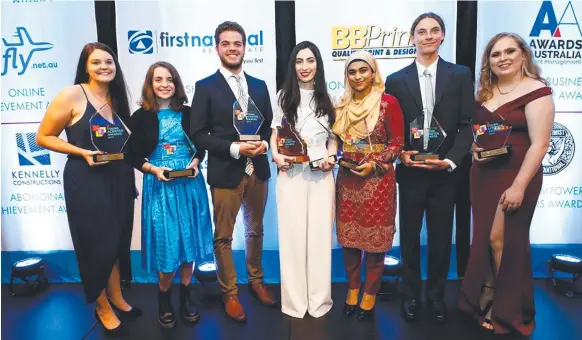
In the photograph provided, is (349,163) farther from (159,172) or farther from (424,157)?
(159,172)

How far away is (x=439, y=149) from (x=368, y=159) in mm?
507

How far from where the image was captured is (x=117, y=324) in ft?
8.27

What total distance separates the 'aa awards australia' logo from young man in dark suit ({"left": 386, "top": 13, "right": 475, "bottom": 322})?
4.38 feet

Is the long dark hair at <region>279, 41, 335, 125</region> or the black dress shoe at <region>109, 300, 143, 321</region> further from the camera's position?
the black dress shoe at <region>109, 300, 143, 321</region>

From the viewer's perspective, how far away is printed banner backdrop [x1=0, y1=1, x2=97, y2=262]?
10.5 feet

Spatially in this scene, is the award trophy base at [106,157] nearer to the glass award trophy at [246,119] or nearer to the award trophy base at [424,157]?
the glass award trophy at [246,119]

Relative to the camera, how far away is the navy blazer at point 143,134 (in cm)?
235

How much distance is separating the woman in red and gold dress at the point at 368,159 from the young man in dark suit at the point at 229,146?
21.9 inches

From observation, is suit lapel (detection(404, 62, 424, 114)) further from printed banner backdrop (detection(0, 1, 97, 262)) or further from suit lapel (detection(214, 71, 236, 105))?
printed banner backdrop (detection(0, 1, 97, 262))

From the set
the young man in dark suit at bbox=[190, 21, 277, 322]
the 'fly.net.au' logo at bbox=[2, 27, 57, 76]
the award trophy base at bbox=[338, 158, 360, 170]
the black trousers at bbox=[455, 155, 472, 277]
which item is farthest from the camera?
the black trousers at bbox=[455, 155, 472, 277]

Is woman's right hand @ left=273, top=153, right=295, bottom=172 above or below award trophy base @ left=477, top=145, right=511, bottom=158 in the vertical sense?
below

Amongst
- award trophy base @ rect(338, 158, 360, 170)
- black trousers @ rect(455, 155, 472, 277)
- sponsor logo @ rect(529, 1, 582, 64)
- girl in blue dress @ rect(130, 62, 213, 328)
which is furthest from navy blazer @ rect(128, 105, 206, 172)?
sponsor logo @ rect(529, 1, 582, 64)

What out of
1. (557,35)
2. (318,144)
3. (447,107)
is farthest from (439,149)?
(557,35)

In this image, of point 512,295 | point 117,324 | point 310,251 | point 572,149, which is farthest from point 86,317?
point 572,149
